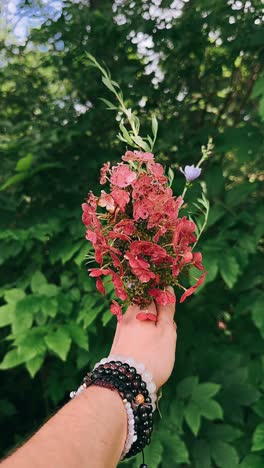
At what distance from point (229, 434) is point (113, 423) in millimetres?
1415

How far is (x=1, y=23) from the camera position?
11.4 ft

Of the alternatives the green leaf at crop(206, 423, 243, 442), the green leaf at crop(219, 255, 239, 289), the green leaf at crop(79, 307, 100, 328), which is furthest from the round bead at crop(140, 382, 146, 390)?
the green leaf at crop(206, 423, 243, 442)

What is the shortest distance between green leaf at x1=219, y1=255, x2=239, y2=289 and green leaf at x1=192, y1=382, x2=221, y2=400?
0.42 m

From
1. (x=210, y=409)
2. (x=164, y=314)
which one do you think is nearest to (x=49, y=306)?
(x=210, y=409)

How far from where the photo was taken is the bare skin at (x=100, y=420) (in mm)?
772

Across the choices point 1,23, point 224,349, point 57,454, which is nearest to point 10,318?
point 224,349

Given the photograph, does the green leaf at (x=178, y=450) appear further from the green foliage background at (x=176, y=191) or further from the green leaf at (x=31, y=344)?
the green leaf at (x=31, y=344)

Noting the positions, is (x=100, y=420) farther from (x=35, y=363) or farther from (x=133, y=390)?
(x=35, y=363)

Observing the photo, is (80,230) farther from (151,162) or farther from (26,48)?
(26,48)

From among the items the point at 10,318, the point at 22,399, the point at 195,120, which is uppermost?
the point at 195,120

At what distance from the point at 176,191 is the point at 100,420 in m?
1.45

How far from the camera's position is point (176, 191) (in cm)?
222

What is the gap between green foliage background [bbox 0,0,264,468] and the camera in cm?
211

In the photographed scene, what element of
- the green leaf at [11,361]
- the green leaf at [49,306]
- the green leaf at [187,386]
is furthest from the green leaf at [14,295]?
the green leaf at [187,386]
